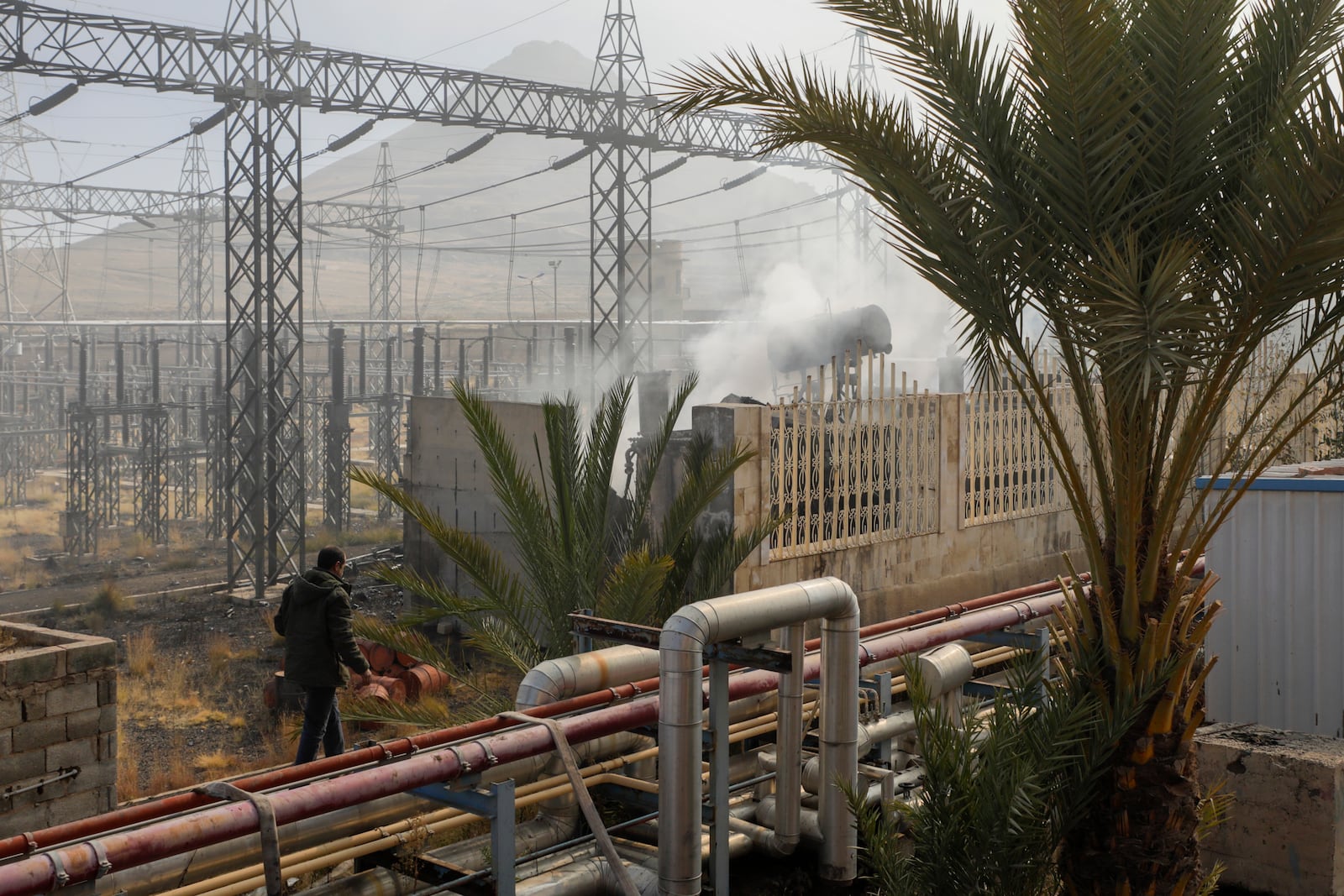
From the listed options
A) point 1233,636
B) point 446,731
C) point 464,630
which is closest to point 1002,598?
point 1233,636

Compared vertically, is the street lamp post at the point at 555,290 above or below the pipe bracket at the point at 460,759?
above

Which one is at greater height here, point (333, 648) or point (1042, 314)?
point (1042, 314)

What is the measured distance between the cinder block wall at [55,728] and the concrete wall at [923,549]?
4528 mm

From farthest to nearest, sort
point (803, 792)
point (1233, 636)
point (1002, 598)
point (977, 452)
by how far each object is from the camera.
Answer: point (977, 452) < point (1002, 598) < point (1233, 636) < point (803, 792)

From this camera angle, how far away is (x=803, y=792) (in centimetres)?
628

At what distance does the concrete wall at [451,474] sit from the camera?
1329 cm

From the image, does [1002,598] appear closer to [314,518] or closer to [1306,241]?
[1306,241]

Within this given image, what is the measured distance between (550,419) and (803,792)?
9.77 feet

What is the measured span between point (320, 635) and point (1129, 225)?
5.60 meters

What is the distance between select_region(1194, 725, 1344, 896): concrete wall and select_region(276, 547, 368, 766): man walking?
5.03 meters

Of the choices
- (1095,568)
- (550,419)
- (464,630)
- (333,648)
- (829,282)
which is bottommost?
(464,630)

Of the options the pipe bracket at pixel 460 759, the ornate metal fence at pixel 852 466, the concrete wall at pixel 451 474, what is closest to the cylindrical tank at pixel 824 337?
the concrete wall at pixel 451 474

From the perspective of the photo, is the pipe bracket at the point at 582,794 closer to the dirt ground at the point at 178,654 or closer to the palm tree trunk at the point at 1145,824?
the palm tree trunk at the point at 1145,824

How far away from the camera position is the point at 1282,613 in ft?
22.4
